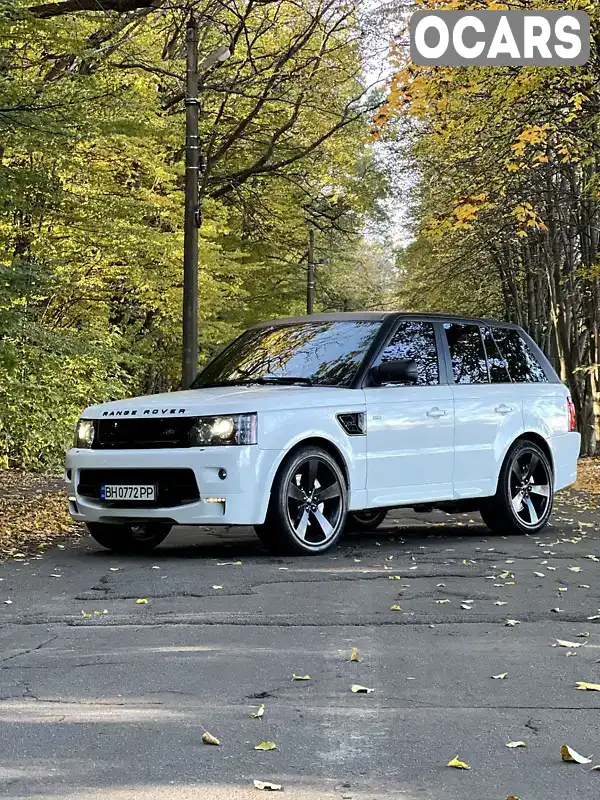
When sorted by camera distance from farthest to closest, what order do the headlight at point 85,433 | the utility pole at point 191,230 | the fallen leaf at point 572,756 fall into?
the utility pole at point 191,230 → the headlight at point 85,433 → the fallen leaf at point 572,756

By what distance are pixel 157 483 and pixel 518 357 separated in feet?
14.3

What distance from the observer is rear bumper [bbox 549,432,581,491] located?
12.5m

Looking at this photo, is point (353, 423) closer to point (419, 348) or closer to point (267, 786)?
point (419, 348)

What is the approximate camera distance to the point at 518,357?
12633mm

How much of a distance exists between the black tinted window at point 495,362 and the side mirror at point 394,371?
150cm

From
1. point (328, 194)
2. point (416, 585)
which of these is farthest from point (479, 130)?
point (328, 194)

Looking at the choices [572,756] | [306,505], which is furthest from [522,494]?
[572,756]

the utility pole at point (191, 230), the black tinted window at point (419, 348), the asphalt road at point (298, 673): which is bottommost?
the asphalt road at point (298, 673)

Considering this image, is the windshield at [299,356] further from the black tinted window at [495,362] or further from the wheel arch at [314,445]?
the black tinted window at [495,362]

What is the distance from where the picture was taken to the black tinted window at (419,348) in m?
11.2

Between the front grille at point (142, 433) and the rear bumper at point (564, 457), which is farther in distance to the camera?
the rear bumper at point (564, 457)

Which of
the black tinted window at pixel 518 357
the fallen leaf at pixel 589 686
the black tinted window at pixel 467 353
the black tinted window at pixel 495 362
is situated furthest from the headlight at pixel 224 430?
the fallen leaf at pixel 589 686

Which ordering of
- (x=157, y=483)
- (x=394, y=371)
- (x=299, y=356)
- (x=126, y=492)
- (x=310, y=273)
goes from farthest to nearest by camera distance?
(x=310, y=273)
(x=299, y=356)
(x=394, y=371)
(x=126, y=492)
(x=157, y=483)

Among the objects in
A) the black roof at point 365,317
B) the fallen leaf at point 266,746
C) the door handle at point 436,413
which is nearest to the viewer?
the fallen leaf at point 266,746
